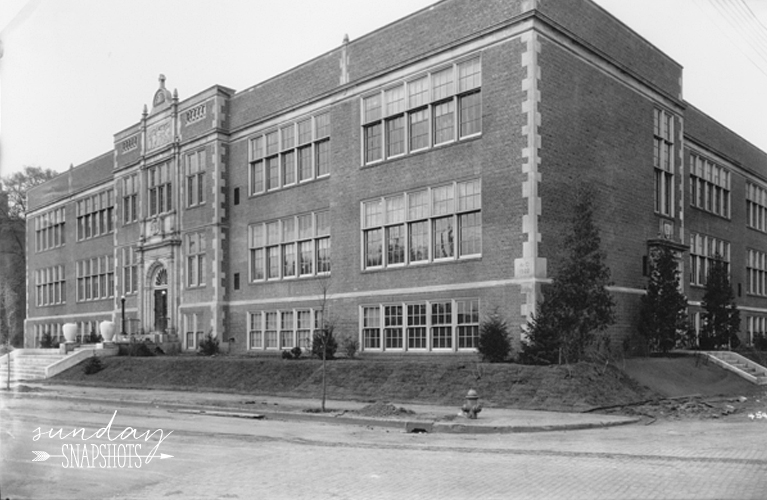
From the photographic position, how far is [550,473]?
10.2 m

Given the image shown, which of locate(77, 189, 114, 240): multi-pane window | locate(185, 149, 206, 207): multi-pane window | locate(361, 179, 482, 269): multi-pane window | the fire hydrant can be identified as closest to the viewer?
the fire hydrant

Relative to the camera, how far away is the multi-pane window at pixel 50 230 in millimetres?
53619

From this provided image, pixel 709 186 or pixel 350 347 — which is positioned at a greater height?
pixel 709 186

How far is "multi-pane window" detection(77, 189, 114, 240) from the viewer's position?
4741cm

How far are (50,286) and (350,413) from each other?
42636 mm

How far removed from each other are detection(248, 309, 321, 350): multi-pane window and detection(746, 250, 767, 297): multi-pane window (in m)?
22.8

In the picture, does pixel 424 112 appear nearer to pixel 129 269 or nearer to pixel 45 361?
pixel 129 269

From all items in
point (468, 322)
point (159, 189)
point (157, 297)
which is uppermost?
point (159, 189)

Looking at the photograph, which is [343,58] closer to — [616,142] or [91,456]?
[616,142]

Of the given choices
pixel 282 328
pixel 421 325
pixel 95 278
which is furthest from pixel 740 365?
pixel 95 278

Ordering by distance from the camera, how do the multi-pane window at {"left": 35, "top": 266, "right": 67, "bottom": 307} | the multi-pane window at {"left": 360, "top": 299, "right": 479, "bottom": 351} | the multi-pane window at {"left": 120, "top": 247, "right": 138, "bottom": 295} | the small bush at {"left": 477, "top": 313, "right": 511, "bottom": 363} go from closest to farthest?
the small bush at {"left": 477, "top": 313, "right": 511, "bottom": 363} → the multi-pane window at {"left": 360, "top": 299, "right": 479, "bottom": 351} → the multi-pane window at {"left": 120, "top": 247, "right": 138, "bottom": 295} → the multi-pane window at {"left": 35, "top": 266, "right": 67, "bottom": 307}

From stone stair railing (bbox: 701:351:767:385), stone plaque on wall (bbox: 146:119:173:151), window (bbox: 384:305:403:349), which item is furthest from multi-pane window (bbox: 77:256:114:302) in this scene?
stone stair railing (bbox: 701:351:767:385)

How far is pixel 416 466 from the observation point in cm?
1088

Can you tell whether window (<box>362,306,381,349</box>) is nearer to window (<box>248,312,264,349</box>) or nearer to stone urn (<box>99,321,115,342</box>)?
window (<box>248,312,264,349</box>)
